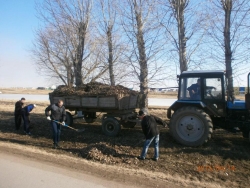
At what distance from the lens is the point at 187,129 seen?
25.0 feet

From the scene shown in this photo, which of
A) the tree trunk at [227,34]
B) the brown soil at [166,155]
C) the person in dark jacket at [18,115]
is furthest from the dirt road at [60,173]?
the tree trunk at [227,34]

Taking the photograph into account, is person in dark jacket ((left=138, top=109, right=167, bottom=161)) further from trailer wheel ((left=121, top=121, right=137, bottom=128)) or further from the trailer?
trailer wheel ((left=121, top=121, right=137, bottom=128))

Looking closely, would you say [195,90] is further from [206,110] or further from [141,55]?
[141,55]

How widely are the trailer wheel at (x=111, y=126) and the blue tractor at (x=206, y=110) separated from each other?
7.32 ft

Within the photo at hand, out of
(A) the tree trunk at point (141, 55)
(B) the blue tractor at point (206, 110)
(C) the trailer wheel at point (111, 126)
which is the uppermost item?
(A) the tree trunk at point (141, 55)

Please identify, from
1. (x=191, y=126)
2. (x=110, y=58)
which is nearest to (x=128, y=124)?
(x=191, y=126)

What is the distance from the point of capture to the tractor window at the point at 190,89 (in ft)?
25.7

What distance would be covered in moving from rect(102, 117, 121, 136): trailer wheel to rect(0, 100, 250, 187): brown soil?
230mm

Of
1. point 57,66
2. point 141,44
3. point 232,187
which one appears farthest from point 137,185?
point 57,66

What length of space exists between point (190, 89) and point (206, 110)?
0.81 metres

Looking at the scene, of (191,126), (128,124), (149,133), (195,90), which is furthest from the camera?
(128,124)

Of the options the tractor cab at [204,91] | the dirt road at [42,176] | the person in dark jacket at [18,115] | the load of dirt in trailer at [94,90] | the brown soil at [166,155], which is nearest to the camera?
the dirt road at [42,176]

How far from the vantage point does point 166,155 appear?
691 centimetres

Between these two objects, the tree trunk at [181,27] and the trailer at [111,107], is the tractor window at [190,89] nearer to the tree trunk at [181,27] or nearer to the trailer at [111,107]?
the trailer at [111,107]
